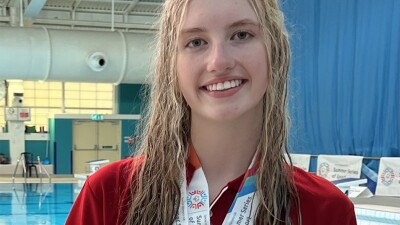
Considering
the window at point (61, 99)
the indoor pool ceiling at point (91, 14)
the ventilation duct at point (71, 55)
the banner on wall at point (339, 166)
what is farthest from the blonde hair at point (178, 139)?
the window at point (61, 99)

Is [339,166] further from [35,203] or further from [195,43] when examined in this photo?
[195,43]

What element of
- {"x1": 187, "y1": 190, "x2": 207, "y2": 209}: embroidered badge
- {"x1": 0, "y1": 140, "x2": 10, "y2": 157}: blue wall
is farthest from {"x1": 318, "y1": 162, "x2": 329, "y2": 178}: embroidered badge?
{"x1": 0, "y1": 140, "x2": 10, "y2": 157}: blue wall

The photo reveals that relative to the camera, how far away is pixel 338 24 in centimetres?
854

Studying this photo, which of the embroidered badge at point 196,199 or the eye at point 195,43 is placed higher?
the eye at point 195,43

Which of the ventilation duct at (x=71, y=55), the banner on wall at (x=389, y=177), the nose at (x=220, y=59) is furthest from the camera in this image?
the ventilation duct at (x=71, y=55)

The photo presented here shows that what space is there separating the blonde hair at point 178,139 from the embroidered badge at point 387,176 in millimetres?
6868

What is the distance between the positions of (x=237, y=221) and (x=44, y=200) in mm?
10144

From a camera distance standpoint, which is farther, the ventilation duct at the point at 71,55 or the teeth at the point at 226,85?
the ventilation duct at the point at 71,55

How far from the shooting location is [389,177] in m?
7.46

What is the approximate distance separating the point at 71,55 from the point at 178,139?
933 centimetres

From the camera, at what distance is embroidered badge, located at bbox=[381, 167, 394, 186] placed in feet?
24.3

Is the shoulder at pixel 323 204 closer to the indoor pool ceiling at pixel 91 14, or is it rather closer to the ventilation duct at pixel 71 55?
the ventilation duct at pixel 71 55

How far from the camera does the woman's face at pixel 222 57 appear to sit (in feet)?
3.17

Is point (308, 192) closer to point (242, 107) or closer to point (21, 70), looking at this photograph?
point (242, 107)
